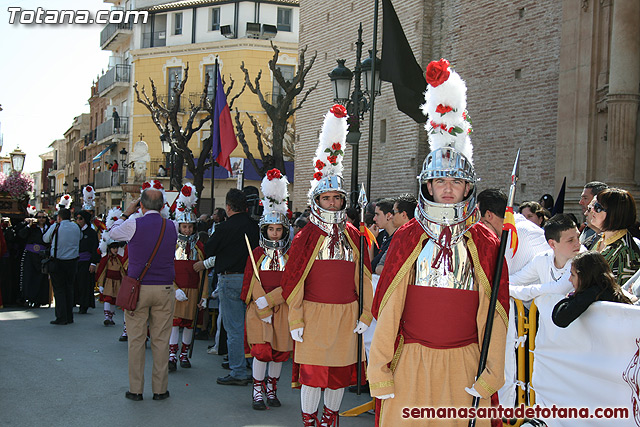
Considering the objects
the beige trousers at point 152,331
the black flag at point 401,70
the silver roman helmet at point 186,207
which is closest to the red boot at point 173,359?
the beige trousers at point 152,331

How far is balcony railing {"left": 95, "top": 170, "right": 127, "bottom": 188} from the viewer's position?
1837 inches

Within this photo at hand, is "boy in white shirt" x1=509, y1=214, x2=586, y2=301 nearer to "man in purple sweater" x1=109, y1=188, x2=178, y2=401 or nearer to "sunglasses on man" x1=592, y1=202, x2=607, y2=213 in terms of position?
"sunglasses on man" x1=592, y1=202, x2=607, y2=213

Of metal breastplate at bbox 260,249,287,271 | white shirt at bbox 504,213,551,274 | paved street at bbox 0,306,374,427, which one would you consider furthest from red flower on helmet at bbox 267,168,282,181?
white shirt at bbox 504,213,551,274

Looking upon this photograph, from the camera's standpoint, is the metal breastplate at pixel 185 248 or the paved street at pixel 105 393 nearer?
the paved street at pixel 105 393

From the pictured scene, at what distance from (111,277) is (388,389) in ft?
31.4

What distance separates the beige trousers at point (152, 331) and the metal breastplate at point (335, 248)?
6.83 ft

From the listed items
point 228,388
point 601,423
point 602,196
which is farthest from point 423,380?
point 228,388

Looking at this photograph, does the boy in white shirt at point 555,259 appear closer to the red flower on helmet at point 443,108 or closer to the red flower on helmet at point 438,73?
the red flower on helmet at point 443,108

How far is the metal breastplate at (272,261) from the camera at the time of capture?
23.5 ft

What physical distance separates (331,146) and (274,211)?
1.39m

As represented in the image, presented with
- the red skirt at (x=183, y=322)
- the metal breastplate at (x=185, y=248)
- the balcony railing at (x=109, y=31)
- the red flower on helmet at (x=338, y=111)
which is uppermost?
the balcony railing at (x=109, y=31)

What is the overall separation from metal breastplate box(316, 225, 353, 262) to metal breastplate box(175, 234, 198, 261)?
366 centimetres

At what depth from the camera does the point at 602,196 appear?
18.7 ft

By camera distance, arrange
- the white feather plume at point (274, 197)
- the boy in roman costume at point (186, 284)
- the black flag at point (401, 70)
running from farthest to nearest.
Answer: the black flag at point (401, 70) → the boy in roman costume at point (186, 284) → the white feather plume at point (274, 197)
